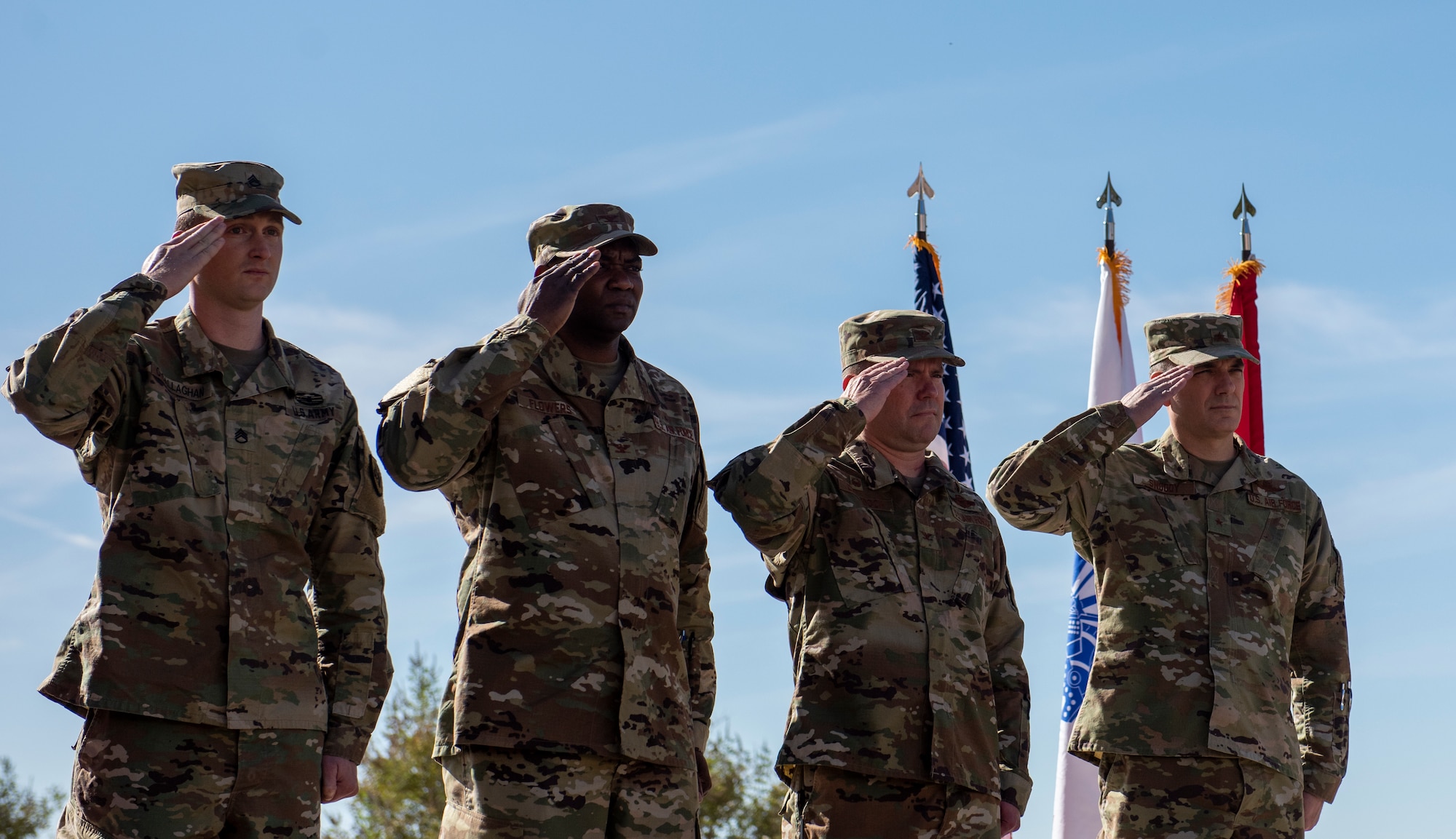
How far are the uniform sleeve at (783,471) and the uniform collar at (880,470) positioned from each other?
16.0 inches

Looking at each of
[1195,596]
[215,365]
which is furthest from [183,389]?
[1195,596]

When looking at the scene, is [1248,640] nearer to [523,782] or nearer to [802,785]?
[802,785]

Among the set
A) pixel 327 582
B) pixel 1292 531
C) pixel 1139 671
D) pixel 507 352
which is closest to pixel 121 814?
pixel 327 582

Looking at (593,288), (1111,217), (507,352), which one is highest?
(1111,217)

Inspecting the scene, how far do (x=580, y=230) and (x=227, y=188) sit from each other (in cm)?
106

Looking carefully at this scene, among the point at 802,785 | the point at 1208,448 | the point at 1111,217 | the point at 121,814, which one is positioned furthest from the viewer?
the point at 1111,217

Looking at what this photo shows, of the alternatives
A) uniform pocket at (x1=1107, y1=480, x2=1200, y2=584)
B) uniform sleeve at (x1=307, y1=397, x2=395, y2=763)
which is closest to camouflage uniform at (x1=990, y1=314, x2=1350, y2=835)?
uniform pocket at (x1=1107, y1=480, x2=1200, y2=584)

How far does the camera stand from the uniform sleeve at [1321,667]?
21.5ft

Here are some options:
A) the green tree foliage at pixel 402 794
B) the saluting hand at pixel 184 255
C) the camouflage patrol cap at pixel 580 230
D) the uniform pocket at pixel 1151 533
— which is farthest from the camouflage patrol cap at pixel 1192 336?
the green tree foliage at pixel 402 794

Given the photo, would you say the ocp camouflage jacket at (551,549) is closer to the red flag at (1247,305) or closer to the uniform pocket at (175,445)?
the uniform pocket at (175,445)

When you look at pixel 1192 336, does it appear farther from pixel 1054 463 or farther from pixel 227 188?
pixel 227 188

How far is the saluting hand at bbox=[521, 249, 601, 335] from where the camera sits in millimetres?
5121

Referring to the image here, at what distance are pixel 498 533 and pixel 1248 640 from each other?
9.04ft

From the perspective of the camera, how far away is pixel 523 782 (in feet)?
15.6
